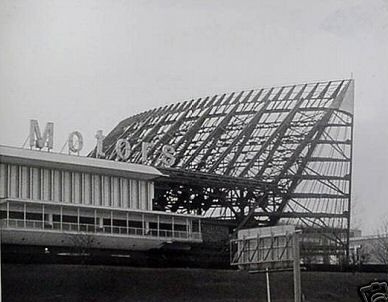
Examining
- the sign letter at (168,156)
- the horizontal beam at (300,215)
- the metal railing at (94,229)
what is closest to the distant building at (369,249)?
the horizontal beam at (300,215)

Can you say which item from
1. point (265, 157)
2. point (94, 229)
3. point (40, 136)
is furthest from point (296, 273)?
point (40, 136)

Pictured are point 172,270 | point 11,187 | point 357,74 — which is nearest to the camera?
point 11,187

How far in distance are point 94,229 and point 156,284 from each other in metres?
0.36

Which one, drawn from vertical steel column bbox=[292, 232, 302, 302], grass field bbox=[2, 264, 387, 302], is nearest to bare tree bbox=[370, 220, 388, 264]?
grass field bbox=[2, 264, 387, 302]

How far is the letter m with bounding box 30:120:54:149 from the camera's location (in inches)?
141

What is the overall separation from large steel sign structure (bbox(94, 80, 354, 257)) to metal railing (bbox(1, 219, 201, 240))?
11 cm

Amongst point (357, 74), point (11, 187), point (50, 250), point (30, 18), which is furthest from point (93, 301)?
point (357, 74)

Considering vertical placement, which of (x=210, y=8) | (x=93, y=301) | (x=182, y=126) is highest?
(x=210, y=8)

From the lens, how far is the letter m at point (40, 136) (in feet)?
11.8

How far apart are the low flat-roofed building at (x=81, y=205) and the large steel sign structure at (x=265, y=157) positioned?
0.09 metres

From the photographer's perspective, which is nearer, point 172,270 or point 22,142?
point 22,142

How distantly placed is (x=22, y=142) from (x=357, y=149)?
1556 millimetres

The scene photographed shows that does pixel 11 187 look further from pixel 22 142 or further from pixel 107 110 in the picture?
pixel 107 110

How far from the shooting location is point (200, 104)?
13.1 ft
